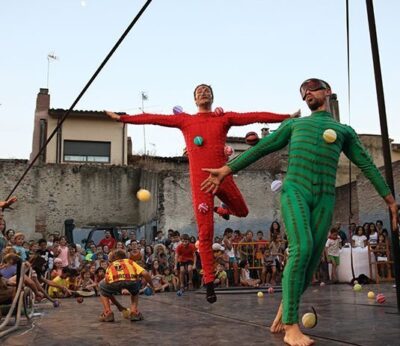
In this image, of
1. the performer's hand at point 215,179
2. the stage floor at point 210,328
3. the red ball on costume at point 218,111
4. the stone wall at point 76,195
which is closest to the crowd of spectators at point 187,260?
the stage floor at point 210,328

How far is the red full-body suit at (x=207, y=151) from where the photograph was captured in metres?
5.23

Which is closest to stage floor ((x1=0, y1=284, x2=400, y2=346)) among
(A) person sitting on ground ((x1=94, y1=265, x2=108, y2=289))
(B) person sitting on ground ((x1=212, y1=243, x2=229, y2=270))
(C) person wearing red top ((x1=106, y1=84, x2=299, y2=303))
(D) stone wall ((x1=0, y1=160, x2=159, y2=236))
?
(C) person wearing red top ((x1=106, y1=84, x2=299, y2=303))

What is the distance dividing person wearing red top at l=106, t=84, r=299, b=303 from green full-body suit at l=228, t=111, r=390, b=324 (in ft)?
4.62

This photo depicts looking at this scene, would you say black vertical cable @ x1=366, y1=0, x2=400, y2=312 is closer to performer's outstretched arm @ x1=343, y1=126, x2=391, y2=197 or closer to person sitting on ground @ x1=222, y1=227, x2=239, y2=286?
performer's outstretched arm @ x1=343, y1=126, x2=391, y2=197

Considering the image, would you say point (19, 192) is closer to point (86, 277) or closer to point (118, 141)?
point (118, 141)

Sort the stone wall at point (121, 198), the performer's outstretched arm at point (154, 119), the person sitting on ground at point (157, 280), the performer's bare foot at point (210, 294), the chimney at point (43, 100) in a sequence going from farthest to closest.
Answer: the chimney at point (43, 100) < the stone wall at point (121, 198) < the person sitting on ground at point (157, 280) < the performer's outstretched arm at point (154, 119) < the performer's bare foot at point (210, 294)

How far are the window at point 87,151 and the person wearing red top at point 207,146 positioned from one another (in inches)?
885

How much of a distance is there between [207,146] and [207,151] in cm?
5

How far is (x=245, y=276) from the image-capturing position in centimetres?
1357

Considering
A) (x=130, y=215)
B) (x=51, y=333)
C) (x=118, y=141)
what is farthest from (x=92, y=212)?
(x=51, y=333)

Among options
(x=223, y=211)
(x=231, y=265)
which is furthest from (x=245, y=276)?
(x=223, y=211)

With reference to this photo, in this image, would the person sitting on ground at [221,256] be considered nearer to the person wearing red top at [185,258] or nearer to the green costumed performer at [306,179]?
the person wearing red top at [185,258]

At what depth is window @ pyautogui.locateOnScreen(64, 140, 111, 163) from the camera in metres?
27.3

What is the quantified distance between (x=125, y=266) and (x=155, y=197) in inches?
573
